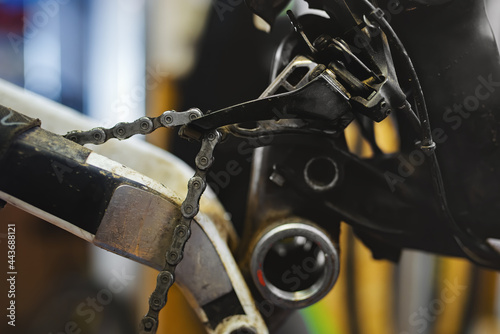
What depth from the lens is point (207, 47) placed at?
3.46 ft

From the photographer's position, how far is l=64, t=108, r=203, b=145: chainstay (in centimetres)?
72

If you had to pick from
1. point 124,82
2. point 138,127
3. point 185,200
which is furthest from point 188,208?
point 124,82

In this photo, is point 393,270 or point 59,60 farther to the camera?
point 393,270

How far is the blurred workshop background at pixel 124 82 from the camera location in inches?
39.4

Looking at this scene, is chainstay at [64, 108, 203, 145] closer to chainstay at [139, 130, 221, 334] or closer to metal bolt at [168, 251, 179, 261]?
chainstay at [139, 130, 221, 334]

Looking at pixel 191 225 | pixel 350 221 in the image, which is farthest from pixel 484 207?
pixel 191 225

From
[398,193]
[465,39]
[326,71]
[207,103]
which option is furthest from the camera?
[207,103]

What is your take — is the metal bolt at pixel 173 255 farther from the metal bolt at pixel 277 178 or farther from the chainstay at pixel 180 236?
the metal bolt at pixel 277 178

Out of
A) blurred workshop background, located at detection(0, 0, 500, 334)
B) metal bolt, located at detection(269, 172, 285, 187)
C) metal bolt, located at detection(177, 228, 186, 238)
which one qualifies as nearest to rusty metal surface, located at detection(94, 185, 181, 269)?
metal bolt, located at detection(177, 228, 186, 238)

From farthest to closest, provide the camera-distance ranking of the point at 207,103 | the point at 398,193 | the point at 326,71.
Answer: the point at 207,103 < the point at 398,193 < the point at 326,71

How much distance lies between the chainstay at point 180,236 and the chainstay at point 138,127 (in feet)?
0.21

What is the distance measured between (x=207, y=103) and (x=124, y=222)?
1.49 ft

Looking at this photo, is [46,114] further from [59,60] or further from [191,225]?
[191,225]

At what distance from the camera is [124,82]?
1024 mm
